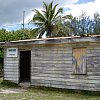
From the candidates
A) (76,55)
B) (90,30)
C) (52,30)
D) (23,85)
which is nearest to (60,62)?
(76,55)

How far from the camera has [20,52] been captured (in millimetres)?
20828

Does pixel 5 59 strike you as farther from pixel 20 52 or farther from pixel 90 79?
pixel 90 79

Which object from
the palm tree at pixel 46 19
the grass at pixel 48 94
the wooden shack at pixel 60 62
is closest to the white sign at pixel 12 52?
the wooden shack at pixel 60 62

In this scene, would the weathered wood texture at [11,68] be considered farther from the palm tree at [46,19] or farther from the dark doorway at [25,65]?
the palm tree at [46,19]

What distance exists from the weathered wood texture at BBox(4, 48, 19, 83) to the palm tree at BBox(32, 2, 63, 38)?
2584 centimetres

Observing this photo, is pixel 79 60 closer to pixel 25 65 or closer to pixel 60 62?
pixel 60 62

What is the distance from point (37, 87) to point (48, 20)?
29.0 meters

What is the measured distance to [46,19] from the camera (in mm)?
48062

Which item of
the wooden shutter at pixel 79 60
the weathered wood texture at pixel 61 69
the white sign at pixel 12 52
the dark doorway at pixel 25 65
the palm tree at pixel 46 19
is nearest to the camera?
the weathered wood texture at pixel 61 69

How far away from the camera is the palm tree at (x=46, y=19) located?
47.3 meters

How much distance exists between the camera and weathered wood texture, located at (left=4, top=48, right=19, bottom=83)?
20688mm

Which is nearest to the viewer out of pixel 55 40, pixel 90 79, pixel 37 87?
pixel 90 79

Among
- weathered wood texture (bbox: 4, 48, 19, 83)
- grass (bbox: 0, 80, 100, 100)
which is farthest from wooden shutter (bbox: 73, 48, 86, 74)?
weathered wood texture (bbox: 4, 48, 19, 83)

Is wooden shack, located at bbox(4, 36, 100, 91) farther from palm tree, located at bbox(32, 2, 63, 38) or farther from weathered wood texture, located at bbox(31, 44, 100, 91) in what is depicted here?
palm tree, located at bbox(32, 2, 63, 38)
